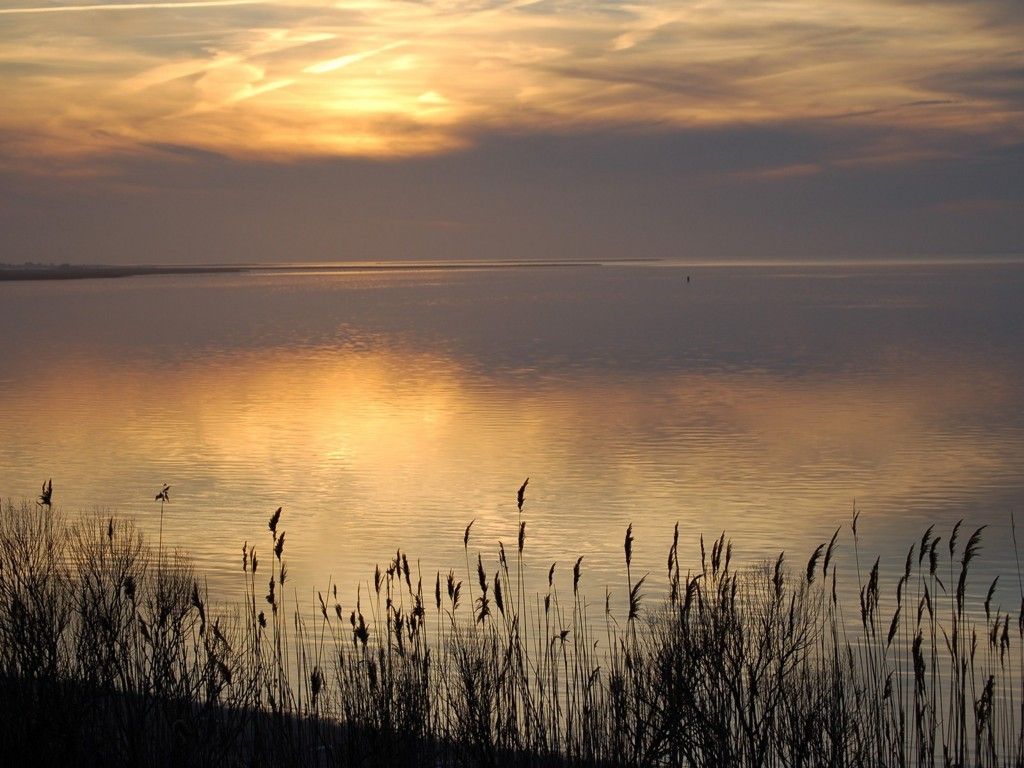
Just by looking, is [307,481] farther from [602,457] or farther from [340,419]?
[340,419]

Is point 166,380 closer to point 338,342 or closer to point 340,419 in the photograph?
point 340,419

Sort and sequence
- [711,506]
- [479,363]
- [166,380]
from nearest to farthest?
[711,506]
[166,380]
[479,363]

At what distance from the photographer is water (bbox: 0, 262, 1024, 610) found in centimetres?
1603

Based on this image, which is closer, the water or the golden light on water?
the water

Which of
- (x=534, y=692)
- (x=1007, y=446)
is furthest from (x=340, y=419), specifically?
(x=534, y=692)

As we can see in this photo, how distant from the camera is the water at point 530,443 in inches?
631

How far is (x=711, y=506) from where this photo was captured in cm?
1764

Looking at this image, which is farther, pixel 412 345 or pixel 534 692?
pixel 412 345

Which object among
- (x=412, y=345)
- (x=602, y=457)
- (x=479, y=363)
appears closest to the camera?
(x=602, y=457)

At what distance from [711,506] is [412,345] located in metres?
36.2

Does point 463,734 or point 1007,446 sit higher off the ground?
point 463,734

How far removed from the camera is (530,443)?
24047mm

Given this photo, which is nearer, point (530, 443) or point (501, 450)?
point (501, 450)

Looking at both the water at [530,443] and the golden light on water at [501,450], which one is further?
the golden light on water at [501,450]
